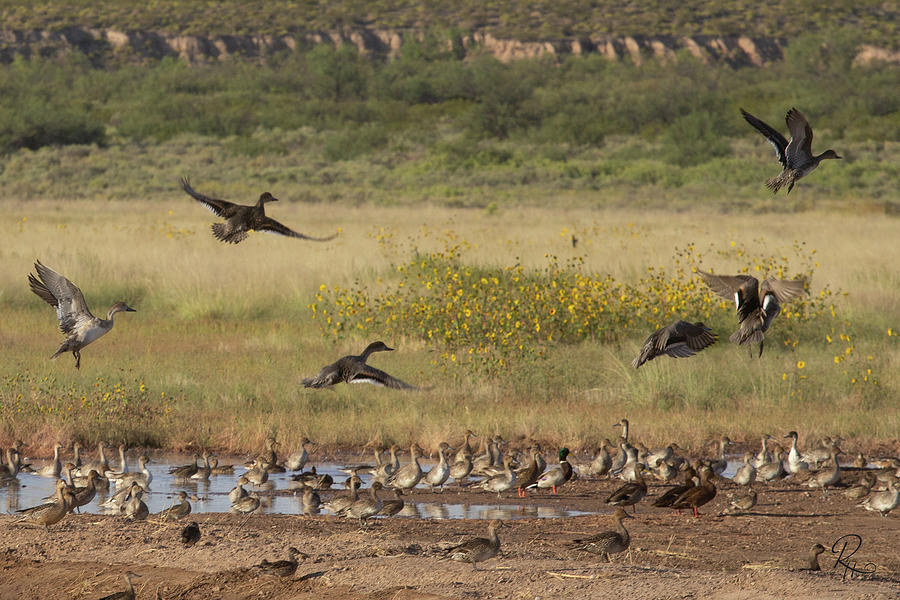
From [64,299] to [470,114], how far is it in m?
57.8

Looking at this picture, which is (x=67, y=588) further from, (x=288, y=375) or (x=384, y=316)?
(x=384, y=316)

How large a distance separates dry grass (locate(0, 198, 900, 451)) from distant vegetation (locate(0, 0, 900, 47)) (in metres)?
71.6

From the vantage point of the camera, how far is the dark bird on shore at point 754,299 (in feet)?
31.8

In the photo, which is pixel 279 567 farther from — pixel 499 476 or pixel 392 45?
pixel 392 45

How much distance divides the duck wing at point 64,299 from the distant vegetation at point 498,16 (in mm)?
91329

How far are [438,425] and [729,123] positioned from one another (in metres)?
50.7

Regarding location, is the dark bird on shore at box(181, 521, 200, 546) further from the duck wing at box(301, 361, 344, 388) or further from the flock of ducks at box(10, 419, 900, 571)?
the duck wing at box(301, 361, 344, 388)

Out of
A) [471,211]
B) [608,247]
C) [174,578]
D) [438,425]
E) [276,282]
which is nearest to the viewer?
[174,578]

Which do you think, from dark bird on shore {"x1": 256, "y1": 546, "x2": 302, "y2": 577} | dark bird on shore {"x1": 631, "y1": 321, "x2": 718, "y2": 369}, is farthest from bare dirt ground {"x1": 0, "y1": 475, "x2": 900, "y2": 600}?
dark bird on shore {"x1": 631, "y1": 321, "x2": 718, "y2": 369}

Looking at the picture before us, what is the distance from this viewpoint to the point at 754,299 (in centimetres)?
993

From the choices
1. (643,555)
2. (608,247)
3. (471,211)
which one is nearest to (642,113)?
(471,211)

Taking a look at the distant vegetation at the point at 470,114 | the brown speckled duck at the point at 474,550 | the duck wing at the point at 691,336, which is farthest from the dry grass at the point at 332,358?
the distant vegetation at the point at 470,114

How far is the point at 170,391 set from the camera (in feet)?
53.3

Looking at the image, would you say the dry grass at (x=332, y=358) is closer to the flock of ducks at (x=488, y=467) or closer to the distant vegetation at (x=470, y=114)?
the flock of ducks at (x=488, y=467)
